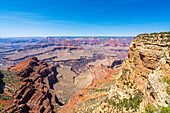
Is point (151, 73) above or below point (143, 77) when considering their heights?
above

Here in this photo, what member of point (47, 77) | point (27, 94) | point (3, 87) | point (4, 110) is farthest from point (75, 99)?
point (47, 77)

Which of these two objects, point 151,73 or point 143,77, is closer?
point 151,73

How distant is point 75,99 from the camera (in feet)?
173

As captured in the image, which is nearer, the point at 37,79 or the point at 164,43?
the point at 164,43

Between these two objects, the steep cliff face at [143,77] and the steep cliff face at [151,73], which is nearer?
the steep cliff face at [151,73]

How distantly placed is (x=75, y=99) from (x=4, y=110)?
29.4 m

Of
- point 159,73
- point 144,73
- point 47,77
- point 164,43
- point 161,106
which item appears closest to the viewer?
point 161,106

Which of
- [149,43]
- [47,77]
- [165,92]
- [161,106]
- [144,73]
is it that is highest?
[149,43]

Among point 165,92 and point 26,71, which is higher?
point 165,92

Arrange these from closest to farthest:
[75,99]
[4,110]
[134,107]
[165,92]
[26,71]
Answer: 1. [165,92]
2. [134,107]
3. [4,110]
4. [75,99]
5. [26,71]

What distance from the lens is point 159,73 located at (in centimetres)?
1397

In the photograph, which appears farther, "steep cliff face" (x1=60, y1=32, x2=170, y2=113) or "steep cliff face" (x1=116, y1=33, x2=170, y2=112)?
"steep cliff face" (x1=60, y1=32, x2=170, y2=113)

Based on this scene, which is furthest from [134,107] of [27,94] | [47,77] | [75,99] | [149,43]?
[47,77]

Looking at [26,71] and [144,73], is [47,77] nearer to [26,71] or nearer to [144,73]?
[26,71]
